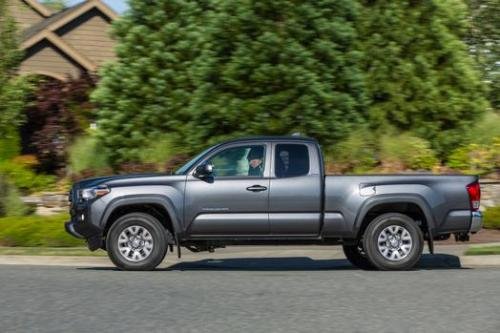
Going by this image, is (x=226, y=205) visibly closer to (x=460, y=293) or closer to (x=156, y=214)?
(x=156, y=214)

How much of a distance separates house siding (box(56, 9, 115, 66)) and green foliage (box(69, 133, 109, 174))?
1159 cm

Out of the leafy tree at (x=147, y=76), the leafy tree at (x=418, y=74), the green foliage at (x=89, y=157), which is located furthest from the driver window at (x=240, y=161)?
the leafy tree at (x=418, y=74)

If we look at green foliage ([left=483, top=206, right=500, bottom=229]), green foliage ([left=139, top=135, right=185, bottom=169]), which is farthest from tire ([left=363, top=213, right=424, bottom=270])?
green foliage ([left=139, top=135, right=185, bottom=169])

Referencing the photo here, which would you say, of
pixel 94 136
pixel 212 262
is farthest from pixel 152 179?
pixel 94 136

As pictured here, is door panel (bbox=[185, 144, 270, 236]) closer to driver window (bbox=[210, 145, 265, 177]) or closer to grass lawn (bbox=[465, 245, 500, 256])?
driver window (bbox=[210, 145, 265, 177])

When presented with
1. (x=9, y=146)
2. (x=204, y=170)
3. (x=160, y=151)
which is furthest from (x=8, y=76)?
(x=204, y=170)

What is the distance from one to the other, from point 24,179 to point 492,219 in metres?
10.1

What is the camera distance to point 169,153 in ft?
66.4

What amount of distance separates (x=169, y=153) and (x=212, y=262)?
5688 mm

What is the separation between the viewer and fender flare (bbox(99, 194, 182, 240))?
42.0 feet

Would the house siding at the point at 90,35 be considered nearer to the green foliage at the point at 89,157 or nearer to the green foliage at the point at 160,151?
the green foliage at the point at 89,157

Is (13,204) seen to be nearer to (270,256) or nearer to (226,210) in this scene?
(270,256)

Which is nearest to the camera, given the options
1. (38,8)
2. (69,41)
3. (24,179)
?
(24,179)

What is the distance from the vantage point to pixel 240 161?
43.2 ft
